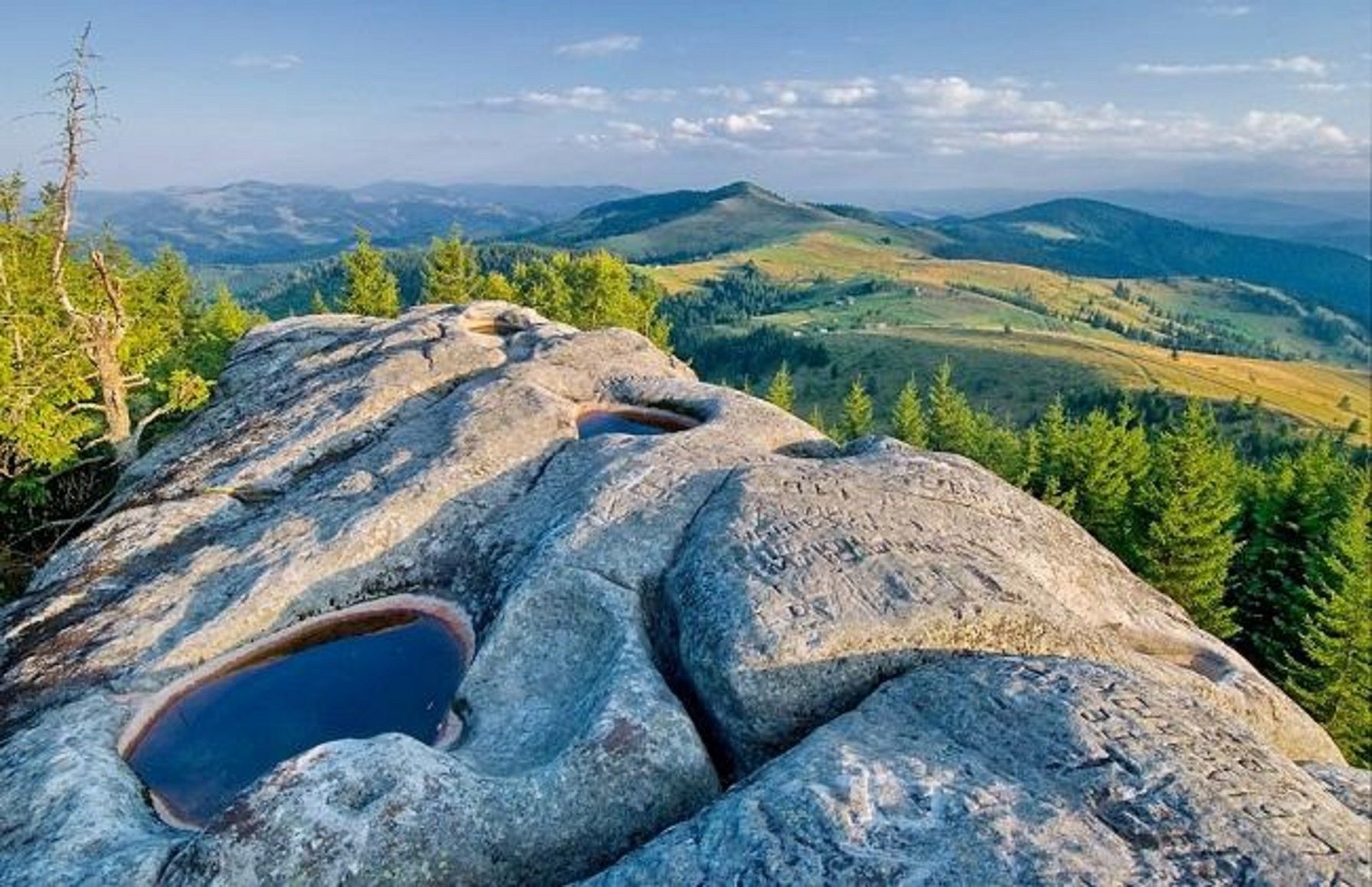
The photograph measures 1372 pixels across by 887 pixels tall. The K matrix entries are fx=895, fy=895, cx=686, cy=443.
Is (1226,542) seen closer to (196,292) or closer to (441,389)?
(441,389)

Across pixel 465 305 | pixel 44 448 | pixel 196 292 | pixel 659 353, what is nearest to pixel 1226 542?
pixel 659 353

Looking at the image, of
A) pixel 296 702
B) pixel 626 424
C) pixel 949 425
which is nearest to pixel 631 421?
pixel 626 424

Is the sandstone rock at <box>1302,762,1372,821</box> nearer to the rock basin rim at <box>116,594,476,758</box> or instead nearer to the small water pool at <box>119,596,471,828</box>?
the small water pool at <box>119,596,471,828</box>

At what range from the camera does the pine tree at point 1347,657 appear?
53.6m

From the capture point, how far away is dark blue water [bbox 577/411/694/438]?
1214 inches

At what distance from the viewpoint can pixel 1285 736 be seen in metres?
19.5

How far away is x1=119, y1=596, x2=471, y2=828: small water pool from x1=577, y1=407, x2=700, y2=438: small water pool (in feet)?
35.8

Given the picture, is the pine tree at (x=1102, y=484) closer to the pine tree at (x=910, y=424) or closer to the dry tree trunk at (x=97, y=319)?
the pine tree at (x=910, y=424)

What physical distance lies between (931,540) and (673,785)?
26.6 ft

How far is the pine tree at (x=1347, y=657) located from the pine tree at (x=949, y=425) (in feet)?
176

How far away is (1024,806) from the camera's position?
470 inches

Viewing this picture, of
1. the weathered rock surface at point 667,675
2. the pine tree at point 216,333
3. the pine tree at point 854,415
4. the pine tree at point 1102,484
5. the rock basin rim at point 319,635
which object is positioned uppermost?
the weathered rock surface at point 667,675

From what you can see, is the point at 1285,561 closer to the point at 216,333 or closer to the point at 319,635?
the point at 319,635

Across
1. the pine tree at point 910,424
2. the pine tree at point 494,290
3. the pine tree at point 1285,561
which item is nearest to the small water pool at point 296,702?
the pine tree at point 1285,561
